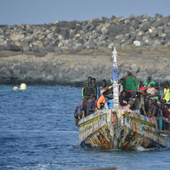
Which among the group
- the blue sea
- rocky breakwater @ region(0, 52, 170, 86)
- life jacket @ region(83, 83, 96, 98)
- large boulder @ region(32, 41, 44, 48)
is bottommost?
the blue sea

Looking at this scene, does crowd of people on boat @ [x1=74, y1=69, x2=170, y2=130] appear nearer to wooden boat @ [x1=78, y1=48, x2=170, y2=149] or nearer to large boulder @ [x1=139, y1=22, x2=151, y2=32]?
wooden boat @ [x1=78, y1=48, x2=170, y2=149]

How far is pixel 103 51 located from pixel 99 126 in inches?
3077

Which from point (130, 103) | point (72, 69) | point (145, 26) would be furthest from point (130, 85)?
point (145, 26)

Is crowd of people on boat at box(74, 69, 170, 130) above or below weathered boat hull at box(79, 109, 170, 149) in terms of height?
above

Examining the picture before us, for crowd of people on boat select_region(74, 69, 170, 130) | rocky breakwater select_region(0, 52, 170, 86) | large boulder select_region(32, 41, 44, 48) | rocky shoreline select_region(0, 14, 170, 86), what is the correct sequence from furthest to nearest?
large boulder select_region(32, 41, 44, 48) → rocky shoreline select_region(0, 14, 170, 86) → rocky breakwater select_region(0, 52, 170, 86) → crowd of people on boat select_region(74, 69, 170, 130)

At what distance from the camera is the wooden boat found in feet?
71.7

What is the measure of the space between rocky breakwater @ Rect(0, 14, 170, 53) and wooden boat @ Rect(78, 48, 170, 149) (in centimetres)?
7721

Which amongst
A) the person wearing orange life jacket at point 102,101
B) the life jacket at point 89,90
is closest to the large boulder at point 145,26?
the life jacket at point 89,90

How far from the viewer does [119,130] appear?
72.3 ft

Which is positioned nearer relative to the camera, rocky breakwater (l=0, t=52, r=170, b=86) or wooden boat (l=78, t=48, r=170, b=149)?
wooden boat (l=78, t=48, r=170, b=149)

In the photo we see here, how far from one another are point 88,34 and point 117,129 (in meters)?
95.2

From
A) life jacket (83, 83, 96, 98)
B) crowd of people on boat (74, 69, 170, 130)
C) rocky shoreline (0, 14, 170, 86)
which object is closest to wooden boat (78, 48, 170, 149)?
crowd of people on boat (74, 69, 170, 130)

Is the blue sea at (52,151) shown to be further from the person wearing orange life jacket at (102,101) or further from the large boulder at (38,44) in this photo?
the large boulder at (38,44)

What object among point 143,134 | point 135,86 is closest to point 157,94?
point 135,86
